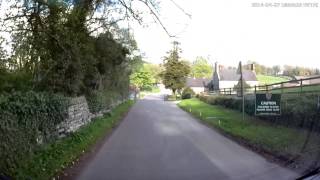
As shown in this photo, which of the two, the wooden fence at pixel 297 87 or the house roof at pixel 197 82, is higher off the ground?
the house roof at pixel 197 82

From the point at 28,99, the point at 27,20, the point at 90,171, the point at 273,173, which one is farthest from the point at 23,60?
the point at 273,173

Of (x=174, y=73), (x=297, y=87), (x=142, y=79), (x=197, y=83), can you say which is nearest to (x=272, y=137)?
(x=297, y=87)

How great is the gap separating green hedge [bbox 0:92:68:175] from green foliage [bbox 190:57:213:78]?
511ft

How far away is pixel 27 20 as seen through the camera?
18141 millimetres

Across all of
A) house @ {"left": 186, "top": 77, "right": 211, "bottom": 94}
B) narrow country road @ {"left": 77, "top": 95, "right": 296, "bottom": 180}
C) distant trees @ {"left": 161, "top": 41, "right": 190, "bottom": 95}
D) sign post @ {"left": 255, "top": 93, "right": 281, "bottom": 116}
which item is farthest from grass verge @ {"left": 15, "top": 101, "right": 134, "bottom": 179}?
house @ {"left": 186, "top": 77, "right": 211, "bottom": 94}

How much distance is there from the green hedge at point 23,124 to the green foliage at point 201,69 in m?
156

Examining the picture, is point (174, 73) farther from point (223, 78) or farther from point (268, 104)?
point (268, 104)

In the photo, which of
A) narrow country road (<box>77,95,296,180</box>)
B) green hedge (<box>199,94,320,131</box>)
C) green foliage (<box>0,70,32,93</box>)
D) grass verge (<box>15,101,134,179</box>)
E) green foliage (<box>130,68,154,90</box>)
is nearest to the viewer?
grass verge (<box>15,101,134,179</box>)

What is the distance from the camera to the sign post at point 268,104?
67.8 feet

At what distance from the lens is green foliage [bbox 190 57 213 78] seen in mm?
173000

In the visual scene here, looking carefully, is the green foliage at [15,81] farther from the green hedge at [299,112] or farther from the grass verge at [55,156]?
the green hedge at [299,112]

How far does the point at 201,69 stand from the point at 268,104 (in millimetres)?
154574

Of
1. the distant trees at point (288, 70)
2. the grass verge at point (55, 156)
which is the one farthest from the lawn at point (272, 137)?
the distant trees at point (288, 70)

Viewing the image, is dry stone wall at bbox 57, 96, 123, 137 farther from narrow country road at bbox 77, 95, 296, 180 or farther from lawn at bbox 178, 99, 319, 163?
lawn at bbox 178, 99, 319, 163
